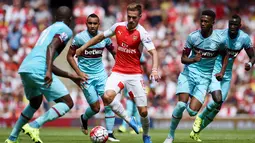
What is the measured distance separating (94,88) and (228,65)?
11.4 ft

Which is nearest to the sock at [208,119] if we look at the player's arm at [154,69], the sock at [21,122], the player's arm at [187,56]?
the player's arm at [187,56]

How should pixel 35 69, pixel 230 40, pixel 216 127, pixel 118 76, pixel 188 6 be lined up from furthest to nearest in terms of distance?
1. pixel 188 6
2. pixel 216 127
3. pixel 230 40
4. pixel 118 76
5. pixel 35 69

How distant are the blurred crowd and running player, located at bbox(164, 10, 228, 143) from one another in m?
10.4

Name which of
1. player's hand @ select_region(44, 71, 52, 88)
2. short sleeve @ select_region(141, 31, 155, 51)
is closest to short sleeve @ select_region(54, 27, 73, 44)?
player's hand @ select_region(44, 71, 52, 88)

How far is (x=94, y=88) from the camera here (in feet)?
58.6

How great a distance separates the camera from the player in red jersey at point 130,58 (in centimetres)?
1456

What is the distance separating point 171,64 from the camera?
29234 mm

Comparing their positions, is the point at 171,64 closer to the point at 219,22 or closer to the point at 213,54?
the point at 219,22

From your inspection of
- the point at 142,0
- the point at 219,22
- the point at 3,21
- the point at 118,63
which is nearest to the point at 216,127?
the point at 219,22

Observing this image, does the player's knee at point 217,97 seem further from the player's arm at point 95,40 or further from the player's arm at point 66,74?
the player's arm at point 66,74

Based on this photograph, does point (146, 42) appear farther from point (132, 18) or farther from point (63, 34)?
point (63, 34)

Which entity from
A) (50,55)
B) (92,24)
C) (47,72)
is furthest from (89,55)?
(47,72)

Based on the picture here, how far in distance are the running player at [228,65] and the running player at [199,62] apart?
2.14 feet

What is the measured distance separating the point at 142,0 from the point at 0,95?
26.9 ft
